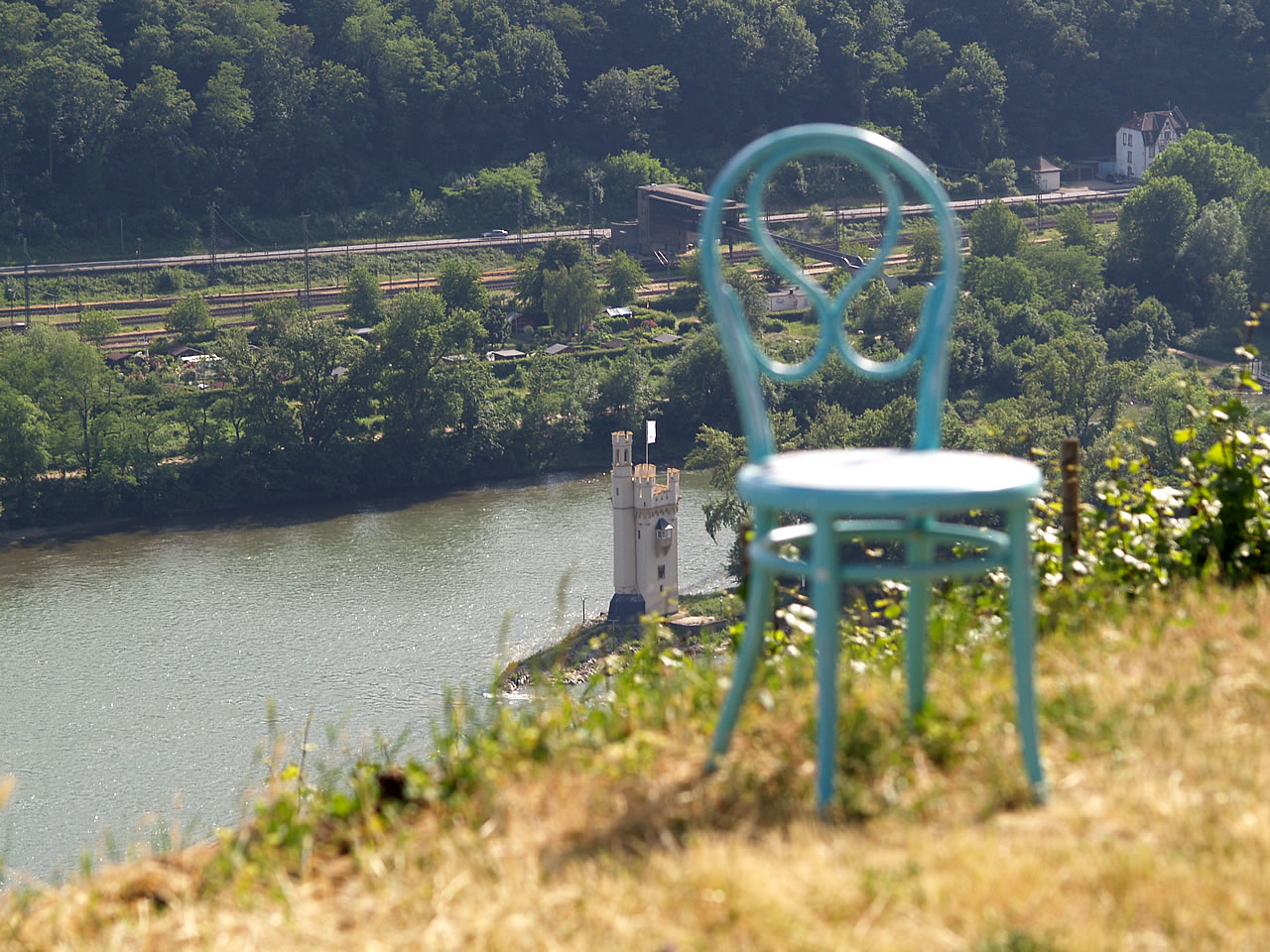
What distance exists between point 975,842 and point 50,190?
141ft

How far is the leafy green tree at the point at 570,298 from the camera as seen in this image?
35.4 m

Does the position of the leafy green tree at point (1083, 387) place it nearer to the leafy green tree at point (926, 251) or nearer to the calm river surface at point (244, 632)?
the calm river surface at point (244, 632)

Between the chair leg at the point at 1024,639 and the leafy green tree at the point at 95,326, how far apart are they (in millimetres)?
32392

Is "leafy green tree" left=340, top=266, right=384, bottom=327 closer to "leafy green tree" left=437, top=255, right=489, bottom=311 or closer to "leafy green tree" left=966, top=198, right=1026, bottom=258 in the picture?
"leafy green tree" left=437, top=255, right=489, bottom=311

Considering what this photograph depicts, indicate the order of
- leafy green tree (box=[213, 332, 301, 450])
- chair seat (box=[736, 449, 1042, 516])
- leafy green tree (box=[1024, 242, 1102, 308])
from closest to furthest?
chair seat (box=[736, 449, 1042, 516]), leafy green tree (box=[213, 332, 301, 450]), leafy green tree (box=[1024, 242, 1102, 308])

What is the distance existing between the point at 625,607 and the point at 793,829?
756 inches

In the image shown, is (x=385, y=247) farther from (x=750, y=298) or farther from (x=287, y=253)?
(x=750, y=298)

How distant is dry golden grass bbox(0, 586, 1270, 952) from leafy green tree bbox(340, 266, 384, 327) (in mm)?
33657

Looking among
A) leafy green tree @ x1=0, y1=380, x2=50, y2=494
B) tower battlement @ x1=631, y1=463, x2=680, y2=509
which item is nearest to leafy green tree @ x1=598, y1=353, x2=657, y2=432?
tower battlement @ x1=631, y1=463, x2=680, y2=509

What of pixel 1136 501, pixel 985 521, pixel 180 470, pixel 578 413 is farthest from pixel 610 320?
pixel 1136 501

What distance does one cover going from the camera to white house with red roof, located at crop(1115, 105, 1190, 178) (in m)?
51.1

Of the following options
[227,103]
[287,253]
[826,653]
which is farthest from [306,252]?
[826,653]

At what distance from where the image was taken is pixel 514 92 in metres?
48.8

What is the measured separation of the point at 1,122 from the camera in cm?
4181
